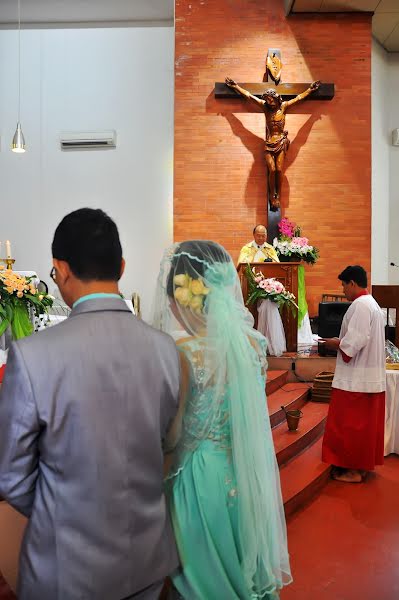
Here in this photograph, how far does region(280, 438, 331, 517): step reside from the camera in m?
3.52

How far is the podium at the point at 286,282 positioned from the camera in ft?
21.7

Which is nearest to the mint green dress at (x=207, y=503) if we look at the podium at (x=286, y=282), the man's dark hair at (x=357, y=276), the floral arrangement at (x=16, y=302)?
the floral arrangement at (x=16, y=302)

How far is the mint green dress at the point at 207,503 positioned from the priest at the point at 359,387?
244cm

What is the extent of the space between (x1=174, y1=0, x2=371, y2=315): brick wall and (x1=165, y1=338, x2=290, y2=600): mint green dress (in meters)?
7.00

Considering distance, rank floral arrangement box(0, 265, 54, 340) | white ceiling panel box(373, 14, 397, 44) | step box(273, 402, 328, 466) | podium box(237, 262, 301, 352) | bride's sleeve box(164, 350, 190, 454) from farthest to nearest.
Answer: white ceiling panel box(373, 14, 397, 44)
podium box(237, 262, 301, 352)
step box(273, 402, 328, 466)
floral arrangement box(0, 265, 54, 340)
bride's sleeve box(164, 350, 190, 454)

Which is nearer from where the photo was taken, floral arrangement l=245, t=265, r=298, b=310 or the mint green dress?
the mint green dress

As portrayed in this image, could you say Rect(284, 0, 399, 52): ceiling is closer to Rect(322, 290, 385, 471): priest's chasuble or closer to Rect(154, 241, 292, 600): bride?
Rect(322, 290, 385, 471): priest's chasuble

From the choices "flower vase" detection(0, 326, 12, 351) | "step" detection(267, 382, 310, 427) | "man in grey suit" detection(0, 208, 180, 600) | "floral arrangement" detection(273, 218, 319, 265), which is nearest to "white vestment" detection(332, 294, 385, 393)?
"step" detection(267, 382, 310, 427)

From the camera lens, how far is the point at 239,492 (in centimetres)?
167

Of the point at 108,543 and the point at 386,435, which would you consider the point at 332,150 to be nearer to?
the point at 386,435

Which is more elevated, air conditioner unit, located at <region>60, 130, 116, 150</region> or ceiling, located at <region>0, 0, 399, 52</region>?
ceiling, located at <region>0, 0, 399, 52</region>

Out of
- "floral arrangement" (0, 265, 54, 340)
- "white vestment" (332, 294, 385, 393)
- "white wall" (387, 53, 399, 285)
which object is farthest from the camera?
"white wall" (387, 53, 399, 285)

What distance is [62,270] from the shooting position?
50.3 inches

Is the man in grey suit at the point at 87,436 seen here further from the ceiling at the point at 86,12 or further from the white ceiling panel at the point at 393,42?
the white ceiling panel at the point at 393,42
